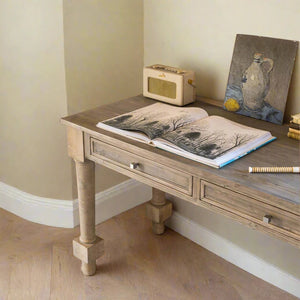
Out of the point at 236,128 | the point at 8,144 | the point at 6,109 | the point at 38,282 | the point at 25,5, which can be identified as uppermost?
the point at 25,5

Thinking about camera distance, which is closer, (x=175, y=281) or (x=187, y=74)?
(x=187, y=74)

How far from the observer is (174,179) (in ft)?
5.55

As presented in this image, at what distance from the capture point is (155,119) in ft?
6.22

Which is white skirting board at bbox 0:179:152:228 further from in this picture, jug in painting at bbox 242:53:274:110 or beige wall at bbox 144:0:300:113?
jug in painting at bbox 242:53:274:110

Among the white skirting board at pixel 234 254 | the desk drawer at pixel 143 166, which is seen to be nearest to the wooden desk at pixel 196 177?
the desk drawer at pixel 143 166

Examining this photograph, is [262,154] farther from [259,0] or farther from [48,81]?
[48,81]

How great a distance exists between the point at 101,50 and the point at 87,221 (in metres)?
0.82

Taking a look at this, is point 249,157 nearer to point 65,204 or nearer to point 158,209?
point 158,209

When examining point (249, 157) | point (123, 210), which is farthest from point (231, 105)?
point (123, 210)

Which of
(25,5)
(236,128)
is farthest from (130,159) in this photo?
(25,5)

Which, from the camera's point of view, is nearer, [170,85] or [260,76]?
[260,76]

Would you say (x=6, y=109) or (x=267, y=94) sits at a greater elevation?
(x=267, y=94)

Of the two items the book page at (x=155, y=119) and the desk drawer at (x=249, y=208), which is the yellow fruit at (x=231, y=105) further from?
the desk drawer at (x=249, y=208)

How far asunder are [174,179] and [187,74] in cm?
57
